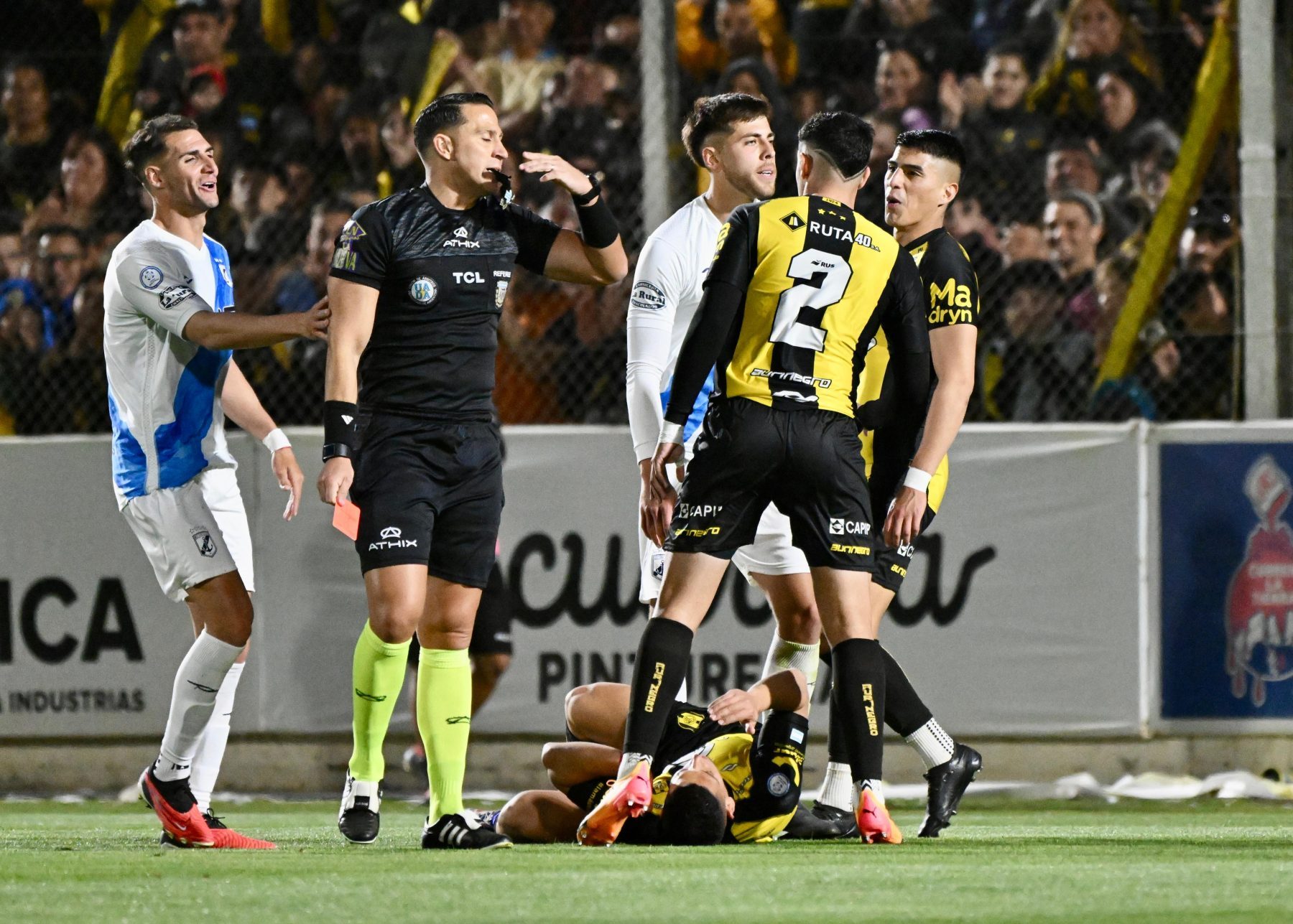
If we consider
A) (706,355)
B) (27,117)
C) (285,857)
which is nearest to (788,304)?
(706,355)

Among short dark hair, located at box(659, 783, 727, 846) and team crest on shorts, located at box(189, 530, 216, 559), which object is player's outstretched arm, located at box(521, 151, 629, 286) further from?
short dark hair, located at box(659, 783, 727, 846)

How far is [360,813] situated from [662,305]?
72.9 inches

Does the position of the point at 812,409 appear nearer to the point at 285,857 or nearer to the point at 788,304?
the point at 788,304

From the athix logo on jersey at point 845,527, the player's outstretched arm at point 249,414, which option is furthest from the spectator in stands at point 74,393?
the athix logo on jersey at point 845,527

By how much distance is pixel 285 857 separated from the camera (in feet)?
16.9

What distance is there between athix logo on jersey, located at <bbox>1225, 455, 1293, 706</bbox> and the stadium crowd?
0.54m

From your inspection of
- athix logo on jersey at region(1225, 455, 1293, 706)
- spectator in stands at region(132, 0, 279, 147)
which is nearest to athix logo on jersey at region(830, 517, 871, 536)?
athix logo on jersey at region(1225, 455, 1293, 706)

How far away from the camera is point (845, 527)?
5.34m

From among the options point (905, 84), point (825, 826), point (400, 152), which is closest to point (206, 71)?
point (400, 152)

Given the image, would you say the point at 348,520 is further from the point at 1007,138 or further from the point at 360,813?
the point at 1007,138

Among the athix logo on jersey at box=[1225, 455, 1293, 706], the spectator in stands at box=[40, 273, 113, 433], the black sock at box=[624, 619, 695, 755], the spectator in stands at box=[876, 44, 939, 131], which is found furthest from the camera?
the spectator in stands at box=[876, 44, 939, 131]

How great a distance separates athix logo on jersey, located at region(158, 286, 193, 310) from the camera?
566 cm

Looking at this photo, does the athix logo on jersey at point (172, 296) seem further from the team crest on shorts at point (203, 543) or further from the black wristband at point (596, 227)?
the black wristband at point (596, 227)

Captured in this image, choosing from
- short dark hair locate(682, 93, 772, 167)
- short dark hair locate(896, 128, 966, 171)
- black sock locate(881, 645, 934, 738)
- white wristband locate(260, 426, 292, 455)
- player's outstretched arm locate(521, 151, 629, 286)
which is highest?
short dark hair locate(682, 93, 772, 167)
